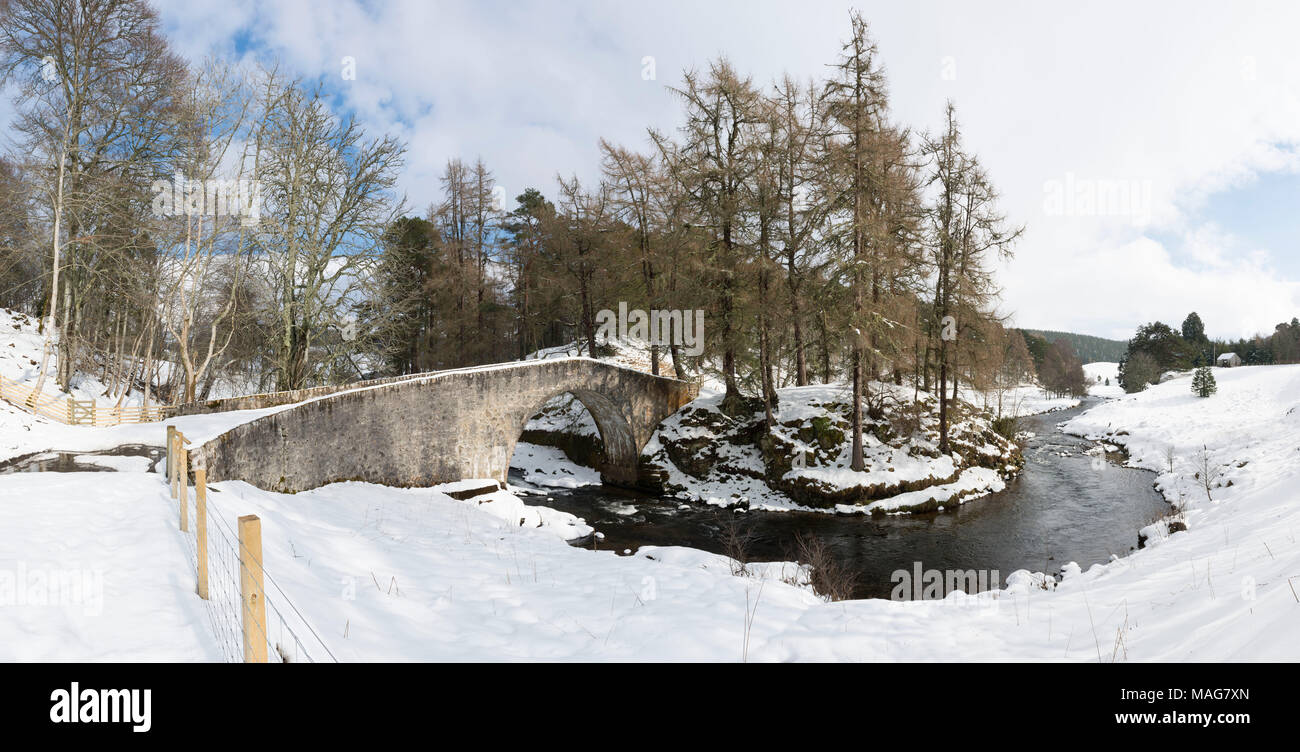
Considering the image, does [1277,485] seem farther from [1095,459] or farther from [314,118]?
[314,118]

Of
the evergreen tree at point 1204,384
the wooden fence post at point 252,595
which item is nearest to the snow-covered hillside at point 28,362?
the wooden fence post at point 252,595

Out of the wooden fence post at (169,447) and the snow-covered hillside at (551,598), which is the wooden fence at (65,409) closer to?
the snow-covered hillside at (551,598)

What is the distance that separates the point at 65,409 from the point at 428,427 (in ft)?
34.8

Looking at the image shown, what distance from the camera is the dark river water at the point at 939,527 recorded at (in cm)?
1286

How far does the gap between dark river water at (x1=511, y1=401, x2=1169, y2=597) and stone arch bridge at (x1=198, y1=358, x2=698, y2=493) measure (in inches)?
113

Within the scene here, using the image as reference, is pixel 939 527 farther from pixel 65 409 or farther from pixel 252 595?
pixel 65 409

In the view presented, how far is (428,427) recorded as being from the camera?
53.6ft

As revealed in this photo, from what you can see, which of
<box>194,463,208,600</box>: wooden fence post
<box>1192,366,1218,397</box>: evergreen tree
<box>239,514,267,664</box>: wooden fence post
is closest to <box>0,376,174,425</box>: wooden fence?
<box>194,463,208,600</box>: wooden fence post

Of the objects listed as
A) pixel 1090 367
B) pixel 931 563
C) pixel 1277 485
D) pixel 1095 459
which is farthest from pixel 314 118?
A: pixel 1090 367

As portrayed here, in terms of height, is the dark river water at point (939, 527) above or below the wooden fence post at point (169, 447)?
below

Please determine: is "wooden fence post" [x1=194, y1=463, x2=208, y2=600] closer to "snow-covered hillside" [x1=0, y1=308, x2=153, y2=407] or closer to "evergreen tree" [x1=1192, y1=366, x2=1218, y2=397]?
"snow-covered hillside" [x1=0, y1=308, x2=153, y2=407]

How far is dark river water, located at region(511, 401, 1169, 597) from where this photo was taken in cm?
1286

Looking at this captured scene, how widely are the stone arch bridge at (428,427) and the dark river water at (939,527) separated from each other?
287 centimetres
